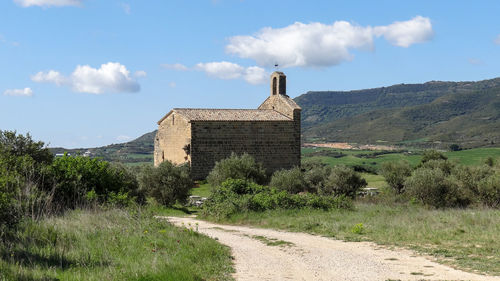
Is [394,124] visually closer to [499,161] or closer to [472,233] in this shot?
[499,161]

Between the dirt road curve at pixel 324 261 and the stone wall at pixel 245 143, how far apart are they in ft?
72.6

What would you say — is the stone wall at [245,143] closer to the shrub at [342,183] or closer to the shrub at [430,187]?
the shrub at [342,183]

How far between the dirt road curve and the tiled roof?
77.2 feet

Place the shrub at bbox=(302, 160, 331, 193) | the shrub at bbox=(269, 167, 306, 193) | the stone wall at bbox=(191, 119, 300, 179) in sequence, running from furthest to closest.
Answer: the stone wall at bbox=(191, 119, 300, 179)
the shrub at bbox=(302, 160, 331, 193)
the shrub at bbox=(269, 167, 306, 193)

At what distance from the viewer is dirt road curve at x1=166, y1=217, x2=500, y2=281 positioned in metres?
8.83

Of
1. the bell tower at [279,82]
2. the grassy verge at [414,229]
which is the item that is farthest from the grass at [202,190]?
the bell tower at [279,82]

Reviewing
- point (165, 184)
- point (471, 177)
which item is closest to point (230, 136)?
point (165, 184)

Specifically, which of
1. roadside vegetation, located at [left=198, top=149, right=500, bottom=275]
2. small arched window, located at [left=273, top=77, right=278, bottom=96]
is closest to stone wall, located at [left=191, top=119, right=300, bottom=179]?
roadside vegetation, located at [left=198, top=149, right=500, bottom=275]

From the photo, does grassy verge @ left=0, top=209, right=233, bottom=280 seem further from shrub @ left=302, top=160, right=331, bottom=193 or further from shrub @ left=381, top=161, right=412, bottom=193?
shrub @ left=381, top=161, right=412, bottom=193

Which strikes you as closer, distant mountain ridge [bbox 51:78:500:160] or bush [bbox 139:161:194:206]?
bush [bbox 139:161:194:206]

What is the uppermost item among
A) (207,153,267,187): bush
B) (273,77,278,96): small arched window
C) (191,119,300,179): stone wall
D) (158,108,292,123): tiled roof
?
(273,77,278,96): small arched window

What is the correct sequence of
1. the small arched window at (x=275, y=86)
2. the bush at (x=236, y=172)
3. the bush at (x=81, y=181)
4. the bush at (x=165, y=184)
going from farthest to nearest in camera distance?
the small arched window at (x=275, y=86), the bush at (x=236, y=172), the bush at (x=165, y=184), the bush at (x=81, y=181)

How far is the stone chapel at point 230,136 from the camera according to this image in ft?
117

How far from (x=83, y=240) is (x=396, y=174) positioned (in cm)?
2663
